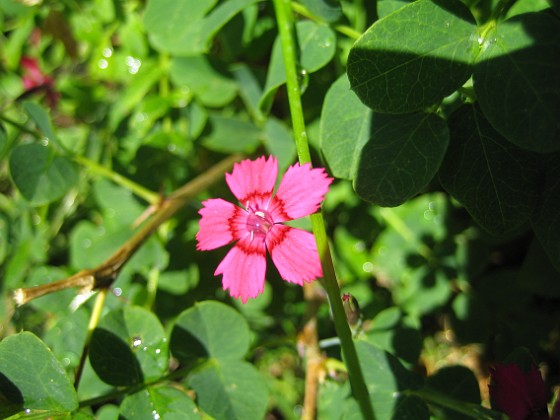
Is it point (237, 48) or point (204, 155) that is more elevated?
point (237, 48)

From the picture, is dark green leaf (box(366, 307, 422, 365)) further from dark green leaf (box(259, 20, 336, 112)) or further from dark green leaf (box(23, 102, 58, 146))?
dark green leaf (box(23, 102, 58, 146))

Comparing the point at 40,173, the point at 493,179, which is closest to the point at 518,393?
the point at 493,179

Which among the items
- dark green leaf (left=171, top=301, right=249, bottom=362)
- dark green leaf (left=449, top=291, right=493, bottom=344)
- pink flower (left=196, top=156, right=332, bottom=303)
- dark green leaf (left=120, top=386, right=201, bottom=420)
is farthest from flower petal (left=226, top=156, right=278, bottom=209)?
dark green leaf (left=449, top=291, right=493, bottom=344)

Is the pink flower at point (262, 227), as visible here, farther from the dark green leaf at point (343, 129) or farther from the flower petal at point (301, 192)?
the dark green leaf at point (343, 129)

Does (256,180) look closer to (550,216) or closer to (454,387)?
(550,216)

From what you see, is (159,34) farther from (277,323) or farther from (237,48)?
(277,323)

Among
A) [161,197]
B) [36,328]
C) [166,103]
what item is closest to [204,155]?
[166,103]

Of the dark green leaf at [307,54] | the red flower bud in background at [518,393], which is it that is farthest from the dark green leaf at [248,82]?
the red flower bud in background at [518,393]
